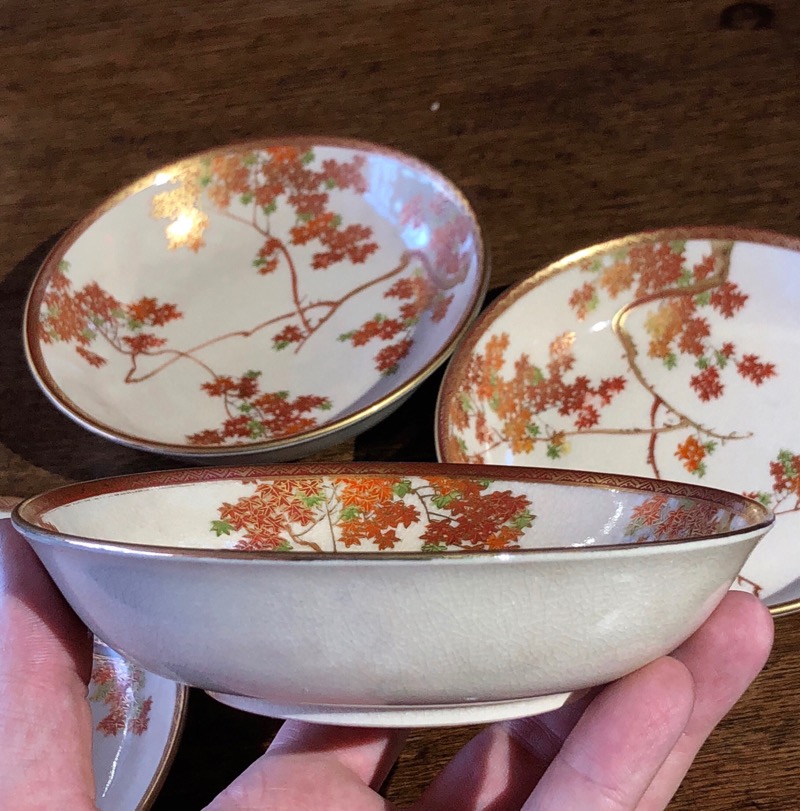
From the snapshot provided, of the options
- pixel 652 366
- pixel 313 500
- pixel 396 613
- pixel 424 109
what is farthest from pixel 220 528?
pixel 424 109

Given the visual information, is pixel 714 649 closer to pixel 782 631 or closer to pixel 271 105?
pixel 782 631

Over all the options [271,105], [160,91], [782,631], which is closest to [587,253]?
[782,631]

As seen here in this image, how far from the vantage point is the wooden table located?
2.75 ft

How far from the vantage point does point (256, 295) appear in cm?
84

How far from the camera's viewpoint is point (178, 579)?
0.31 m

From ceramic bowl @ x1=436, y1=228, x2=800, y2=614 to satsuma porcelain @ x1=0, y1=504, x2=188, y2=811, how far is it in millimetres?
304

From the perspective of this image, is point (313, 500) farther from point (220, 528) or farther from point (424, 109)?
point (424, 109)

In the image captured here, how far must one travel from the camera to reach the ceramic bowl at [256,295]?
2.39ft

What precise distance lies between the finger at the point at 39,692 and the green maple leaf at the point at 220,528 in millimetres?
109

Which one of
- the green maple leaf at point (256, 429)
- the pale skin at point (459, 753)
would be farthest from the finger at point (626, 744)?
the green maple leaf at point (256, 429)

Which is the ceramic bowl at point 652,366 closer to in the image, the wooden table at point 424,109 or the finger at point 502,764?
the wooden table at point 424,109

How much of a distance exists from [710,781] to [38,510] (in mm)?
464

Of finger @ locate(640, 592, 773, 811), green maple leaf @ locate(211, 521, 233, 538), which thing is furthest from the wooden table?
finger @ locate(640, 592, 773, 811)

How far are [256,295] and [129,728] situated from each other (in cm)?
44
